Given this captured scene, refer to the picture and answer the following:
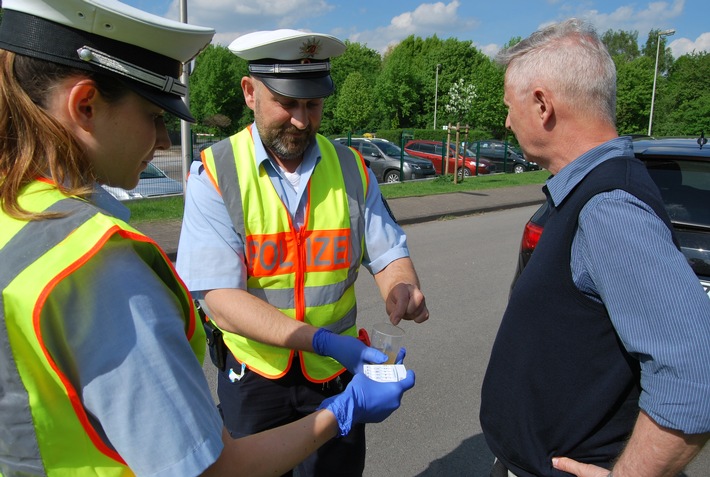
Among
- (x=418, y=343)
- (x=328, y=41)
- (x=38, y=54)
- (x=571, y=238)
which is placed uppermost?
(x=328, y=41)

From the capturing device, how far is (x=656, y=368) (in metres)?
1.18

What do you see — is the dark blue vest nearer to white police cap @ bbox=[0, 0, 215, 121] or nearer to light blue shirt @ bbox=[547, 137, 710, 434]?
light blue shirt @ bbox=[547, 137, 710, 434]

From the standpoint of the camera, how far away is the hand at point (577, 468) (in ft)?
4.57

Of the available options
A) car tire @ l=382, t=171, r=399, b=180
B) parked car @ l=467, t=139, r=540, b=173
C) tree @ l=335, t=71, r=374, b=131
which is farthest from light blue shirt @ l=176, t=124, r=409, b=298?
tree @ l=335, t=71, r=374, b=131

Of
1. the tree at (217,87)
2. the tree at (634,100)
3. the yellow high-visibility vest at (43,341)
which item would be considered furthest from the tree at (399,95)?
the yellow high-visibility vest at (43,341)

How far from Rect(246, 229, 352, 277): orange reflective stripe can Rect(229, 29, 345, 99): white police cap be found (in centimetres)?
53

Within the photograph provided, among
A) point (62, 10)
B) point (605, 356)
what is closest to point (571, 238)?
point (605, 356)

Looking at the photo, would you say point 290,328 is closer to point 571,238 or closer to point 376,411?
point 376,411

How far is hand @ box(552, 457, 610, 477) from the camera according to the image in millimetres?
1392

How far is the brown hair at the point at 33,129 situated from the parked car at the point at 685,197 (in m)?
2.65

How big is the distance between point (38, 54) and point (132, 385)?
2.01 feet

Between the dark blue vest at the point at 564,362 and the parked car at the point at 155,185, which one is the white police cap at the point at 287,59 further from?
the parked car at the point at 155,185

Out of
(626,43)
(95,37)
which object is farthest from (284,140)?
(626,43)

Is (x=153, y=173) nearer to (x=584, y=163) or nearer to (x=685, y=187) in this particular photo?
(x=685, y=187)
